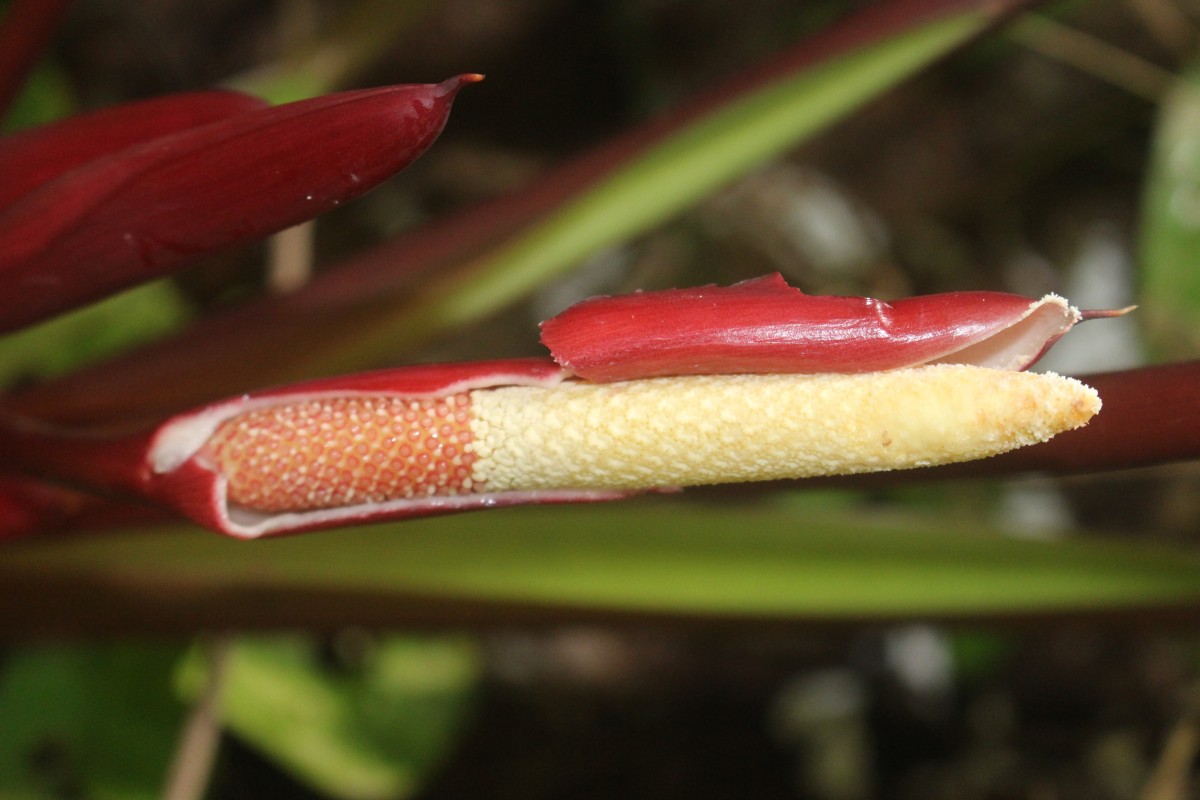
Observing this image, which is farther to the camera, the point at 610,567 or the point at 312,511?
the point at 610,567

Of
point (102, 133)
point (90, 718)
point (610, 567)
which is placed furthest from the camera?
point (90, 718)

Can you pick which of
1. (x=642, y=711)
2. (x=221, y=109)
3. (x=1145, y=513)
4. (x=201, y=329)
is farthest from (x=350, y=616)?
(x=1145, y=513)

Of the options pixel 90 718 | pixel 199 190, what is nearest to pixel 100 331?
pixel 90 718

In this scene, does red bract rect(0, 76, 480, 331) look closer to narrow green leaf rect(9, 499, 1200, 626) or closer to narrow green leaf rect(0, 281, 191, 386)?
narrow green leaf rect(9, 499, 1200, 626)

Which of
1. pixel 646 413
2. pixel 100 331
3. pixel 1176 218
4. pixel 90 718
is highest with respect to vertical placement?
pixel 1176 218

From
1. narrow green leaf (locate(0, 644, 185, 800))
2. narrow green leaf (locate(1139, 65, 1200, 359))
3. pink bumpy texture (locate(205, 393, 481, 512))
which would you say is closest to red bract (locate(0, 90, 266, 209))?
pink bumpy texture (locate(205, 393, 481, 512))

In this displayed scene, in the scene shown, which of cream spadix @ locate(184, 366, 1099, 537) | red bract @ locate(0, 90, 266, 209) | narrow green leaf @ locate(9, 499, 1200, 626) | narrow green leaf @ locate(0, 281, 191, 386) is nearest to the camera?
cream spadix @ locate(184, 366, 1099, 537)

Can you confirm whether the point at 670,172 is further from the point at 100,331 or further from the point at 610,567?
the point at 100,331

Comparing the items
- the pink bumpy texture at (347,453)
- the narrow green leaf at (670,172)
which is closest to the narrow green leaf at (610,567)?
the narrow green leaf at (670,172)
